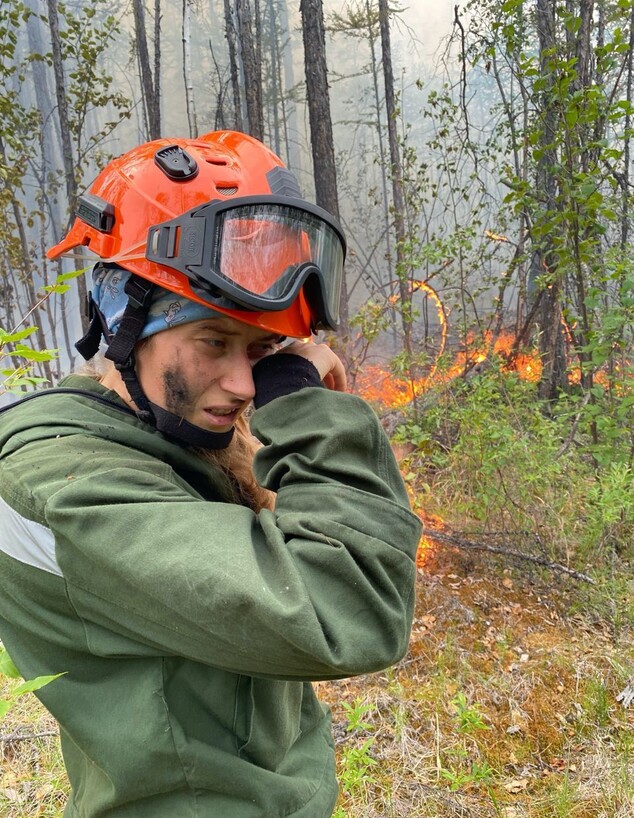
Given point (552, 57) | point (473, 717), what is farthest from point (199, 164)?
point (552, 57)

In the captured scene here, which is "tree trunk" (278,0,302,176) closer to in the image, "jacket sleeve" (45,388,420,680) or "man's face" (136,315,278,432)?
"man's face" (136,315,278,432)

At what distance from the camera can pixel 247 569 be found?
0.91 meters

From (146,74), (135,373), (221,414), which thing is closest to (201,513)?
(221,414)

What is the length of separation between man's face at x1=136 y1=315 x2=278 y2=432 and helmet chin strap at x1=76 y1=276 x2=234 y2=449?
0.05ft

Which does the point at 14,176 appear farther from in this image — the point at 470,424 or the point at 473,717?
the point at 473,717

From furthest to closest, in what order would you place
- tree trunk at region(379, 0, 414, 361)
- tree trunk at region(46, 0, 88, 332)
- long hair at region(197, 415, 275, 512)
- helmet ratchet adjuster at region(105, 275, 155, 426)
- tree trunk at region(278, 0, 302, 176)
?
1. tree trunk at region(278, 0, 302, 176)
2. tree trunk at region(46, 0, 88, 332)
3. tree trunk at region(379, 0, 414, 361)
4. long hair at region(197, 415, 275, 512)
5. helmet ratchet adjuster at region(105, 275, 155, 426)

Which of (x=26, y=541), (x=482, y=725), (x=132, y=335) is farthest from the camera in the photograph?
(x=482, y=725)

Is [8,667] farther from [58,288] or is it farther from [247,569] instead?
[58,288]

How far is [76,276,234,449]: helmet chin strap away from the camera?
4.31ft

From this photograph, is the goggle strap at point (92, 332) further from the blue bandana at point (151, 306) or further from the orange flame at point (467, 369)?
the orange flame at point (467, 369)

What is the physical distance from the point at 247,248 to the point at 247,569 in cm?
75

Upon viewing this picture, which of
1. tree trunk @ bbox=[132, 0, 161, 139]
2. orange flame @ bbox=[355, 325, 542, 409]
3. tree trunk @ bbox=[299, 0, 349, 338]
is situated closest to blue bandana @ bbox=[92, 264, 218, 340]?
orange flame @ bbox=[355, 325, 542, 409]

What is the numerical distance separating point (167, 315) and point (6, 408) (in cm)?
42

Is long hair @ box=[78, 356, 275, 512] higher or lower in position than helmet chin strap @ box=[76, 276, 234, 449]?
lower
